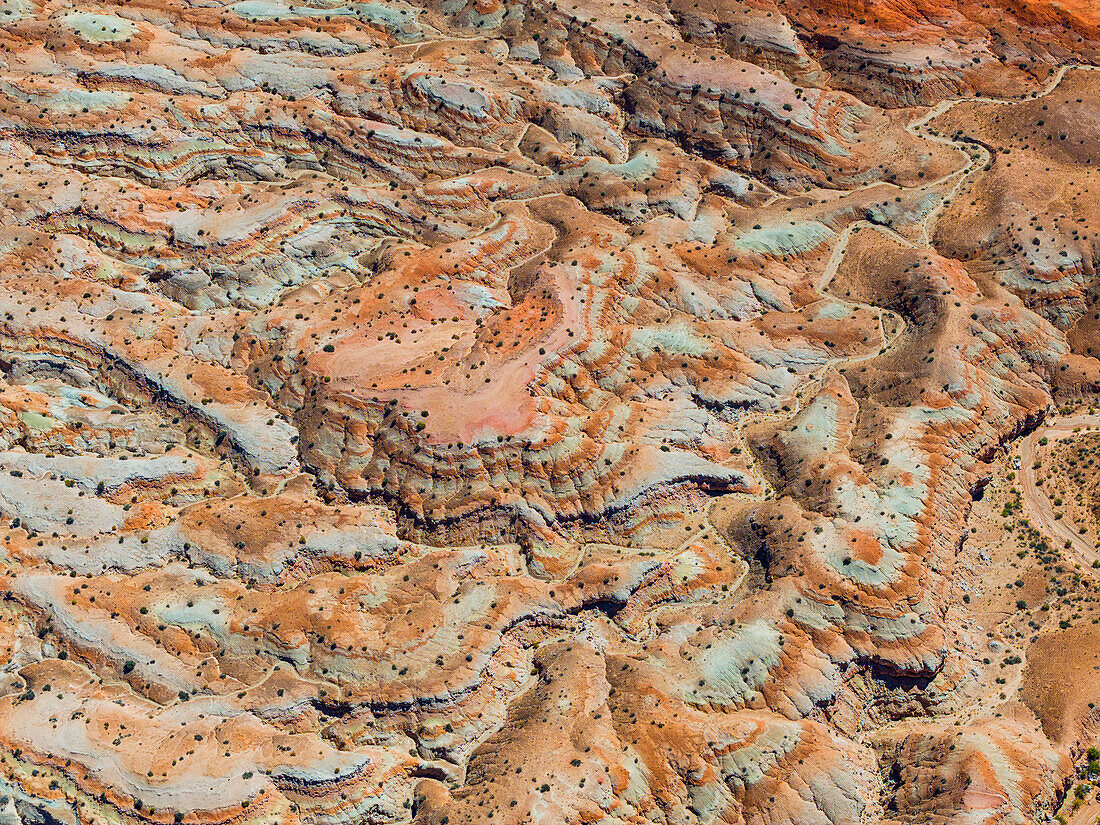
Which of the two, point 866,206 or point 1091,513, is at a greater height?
point 866,206

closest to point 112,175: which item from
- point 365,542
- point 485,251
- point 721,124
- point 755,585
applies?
point 485,251

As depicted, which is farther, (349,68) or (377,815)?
(349,68)

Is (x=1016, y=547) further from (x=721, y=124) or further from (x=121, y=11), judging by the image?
(x=121, y=11)

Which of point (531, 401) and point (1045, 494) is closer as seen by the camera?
point (531, 401)

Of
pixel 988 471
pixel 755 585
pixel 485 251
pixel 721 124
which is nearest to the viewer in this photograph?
pixel 755 585

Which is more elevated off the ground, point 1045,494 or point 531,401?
point 1045,494

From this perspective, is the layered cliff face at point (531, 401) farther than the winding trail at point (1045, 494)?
No

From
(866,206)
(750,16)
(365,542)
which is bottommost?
(365,542)

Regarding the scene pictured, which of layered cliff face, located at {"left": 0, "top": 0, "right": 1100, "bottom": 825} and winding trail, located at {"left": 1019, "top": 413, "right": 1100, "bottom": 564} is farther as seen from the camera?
winding trail, located at {"left": 1019, "top": 413, "right": 1100, "bottom": 564}
